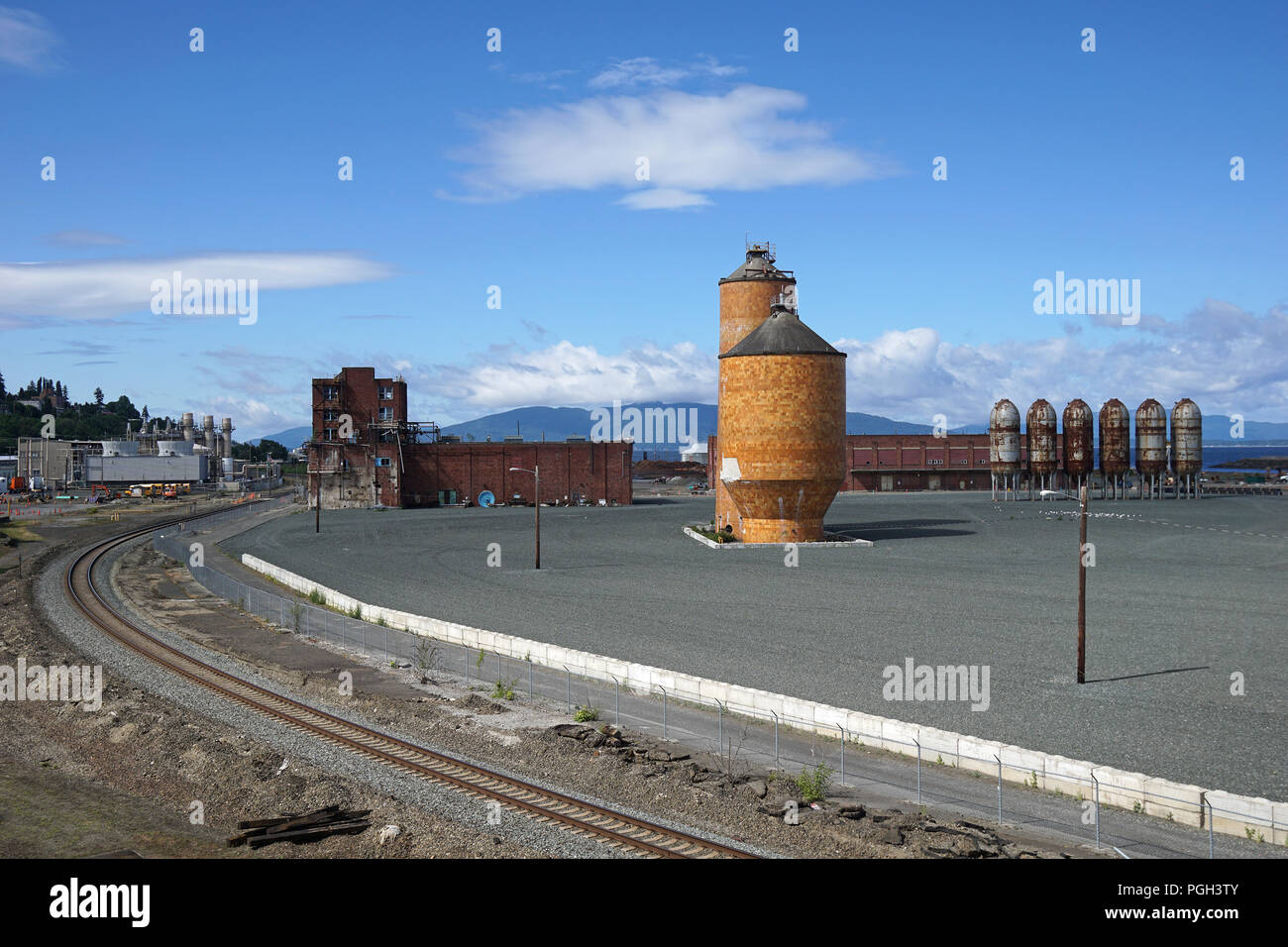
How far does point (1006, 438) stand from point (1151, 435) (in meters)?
16.4

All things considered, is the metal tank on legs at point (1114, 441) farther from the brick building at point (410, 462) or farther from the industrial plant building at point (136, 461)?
the industrial plant building at point (136, 461)

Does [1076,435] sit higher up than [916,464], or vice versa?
[1076,435]

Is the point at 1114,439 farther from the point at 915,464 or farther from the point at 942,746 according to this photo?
the point at 942,746

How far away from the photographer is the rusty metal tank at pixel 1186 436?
105750mm

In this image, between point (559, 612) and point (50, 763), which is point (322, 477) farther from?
point (50, 763)

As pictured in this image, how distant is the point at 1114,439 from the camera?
108 m

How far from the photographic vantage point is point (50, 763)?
20.7 metres

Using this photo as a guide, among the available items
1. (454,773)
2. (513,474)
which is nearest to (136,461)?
(513,474)

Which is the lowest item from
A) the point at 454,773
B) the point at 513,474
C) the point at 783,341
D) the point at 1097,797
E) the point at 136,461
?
the point at 454,773
